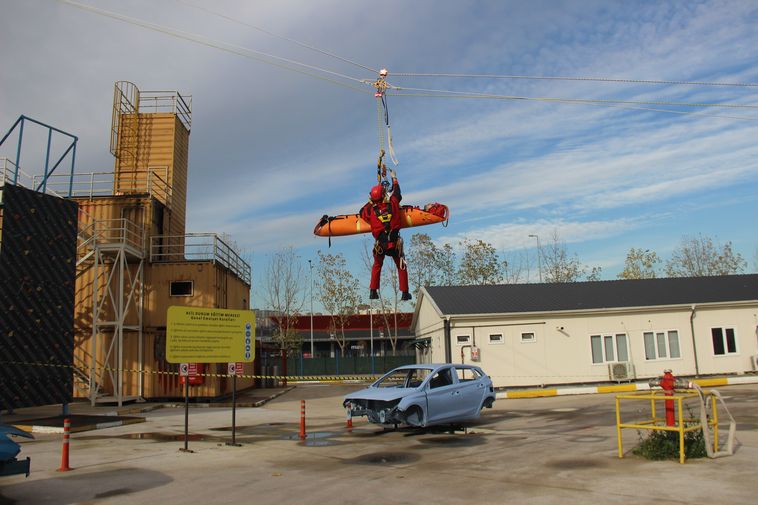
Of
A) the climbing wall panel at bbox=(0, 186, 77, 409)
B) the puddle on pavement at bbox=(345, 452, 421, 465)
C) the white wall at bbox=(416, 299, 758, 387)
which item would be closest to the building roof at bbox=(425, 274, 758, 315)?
the white wall at bbox=(416, 299, 758, 387)

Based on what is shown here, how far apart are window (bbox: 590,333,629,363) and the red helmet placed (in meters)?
18.6

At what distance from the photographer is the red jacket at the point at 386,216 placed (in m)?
12.9

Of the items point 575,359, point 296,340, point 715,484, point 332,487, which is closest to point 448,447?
point 332,487

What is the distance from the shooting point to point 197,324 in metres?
13.1

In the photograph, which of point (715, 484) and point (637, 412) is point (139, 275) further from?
point (715, 484)

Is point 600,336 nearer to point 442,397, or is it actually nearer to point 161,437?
point 442,397

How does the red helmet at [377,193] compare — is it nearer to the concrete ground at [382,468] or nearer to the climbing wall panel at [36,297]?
the concrete ground at [382,468]

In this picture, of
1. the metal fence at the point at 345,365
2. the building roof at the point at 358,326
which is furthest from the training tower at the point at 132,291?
the building roof at the point at 358,326

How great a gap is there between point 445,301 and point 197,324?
17.9 m

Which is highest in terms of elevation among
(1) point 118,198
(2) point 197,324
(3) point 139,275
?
(1) point 118,198

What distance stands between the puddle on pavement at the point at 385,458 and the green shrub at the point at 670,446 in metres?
3.95

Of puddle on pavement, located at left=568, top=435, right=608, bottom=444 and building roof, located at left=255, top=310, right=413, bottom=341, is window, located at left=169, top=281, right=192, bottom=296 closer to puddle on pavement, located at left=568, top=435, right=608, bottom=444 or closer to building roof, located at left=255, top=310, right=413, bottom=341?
puddle on pavement, located at left=568, top=435, right=608, bottom=444

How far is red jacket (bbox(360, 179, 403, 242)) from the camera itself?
42.2 feet

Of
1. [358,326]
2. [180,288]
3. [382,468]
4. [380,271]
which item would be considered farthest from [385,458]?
[358,326]
